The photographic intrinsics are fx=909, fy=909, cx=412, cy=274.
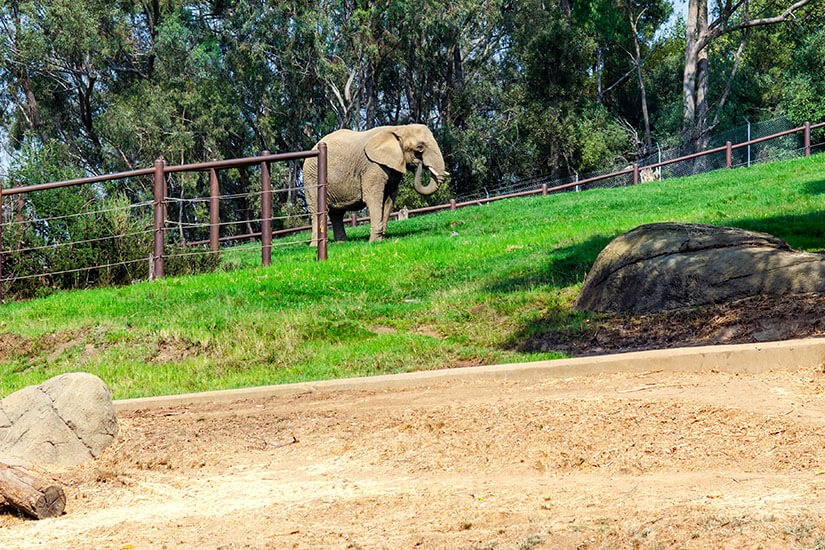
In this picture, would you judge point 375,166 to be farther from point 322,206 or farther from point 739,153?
point 739,153

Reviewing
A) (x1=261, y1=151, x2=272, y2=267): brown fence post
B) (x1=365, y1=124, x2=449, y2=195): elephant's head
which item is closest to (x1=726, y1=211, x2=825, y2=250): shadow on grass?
(x1=365, y1=124, x2=449, y2=195): elephant's head

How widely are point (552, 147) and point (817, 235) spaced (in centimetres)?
2831

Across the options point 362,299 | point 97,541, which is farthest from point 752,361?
point 362,299

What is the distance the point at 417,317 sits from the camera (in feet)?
36.6

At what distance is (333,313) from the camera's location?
11328mm

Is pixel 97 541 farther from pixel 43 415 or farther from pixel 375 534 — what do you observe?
pixel 43 415

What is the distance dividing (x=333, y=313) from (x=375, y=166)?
28.7ft

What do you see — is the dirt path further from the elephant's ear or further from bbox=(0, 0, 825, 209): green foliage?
bbox=(0, 0, 825, 209): green foliage

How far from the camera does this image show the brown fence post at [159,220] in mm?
14828

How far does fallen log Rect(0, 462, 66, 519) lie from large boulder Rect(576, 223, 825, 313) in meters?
6.16

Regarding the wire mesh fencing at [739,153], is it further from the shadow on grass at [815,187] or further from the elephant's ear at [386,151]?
the elephant's ear at [386,151]

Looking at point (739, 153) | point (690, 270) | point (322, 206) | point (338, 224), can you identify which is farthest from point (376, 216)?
point (739, 153)

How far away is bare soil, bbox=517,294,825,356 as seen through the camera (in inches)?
316

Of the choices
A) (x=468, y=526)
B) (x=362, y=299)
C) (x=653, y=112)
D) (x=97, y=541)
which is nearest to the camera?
(x=468, y=526)
